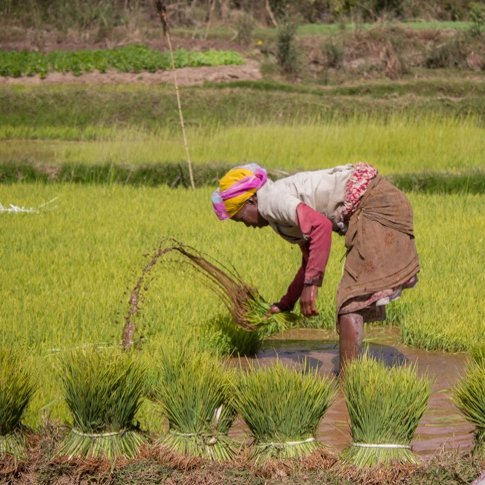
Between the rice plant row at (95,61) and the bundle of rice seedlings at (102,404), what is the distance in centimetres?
1905

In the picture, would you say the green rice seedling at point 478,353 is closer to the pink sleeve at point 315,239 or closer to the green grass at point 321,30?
the pink sleeve at point 315,239

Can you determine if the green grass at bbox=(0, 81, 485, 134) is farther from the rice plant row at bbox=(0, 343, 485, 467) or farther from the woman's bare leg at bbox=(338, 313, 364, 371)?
the rice plant row at bbox=(0, 343, 485, 467)

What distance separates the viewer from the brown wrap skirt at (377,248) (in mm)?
4844

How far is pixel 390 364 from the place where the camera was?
5578 mm

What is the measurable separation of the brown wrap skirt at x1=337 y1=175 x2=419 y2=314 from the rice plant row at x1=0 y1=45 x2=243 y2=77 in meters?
18.3

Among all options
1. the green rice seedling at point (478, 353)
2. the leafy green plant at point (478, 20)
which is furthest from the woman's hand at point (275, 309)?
the leafy green plant at point (478, 20)

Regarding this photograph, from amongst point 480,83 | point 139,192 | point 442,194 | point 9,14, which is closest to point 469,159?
point 442,194

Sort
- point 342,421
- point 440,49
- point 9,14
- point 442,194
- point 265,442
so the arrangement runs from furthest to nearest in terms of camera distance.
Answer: point 9,14 → point 440,49 → point 442,194 → point 342,421 → point 265,442

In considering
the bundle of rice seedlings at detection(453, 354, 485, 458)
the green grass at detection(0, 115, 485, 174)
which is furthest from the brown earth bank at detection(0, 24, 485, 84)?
the bundle of rice seedlings at detection(453, 354, 485, 458)

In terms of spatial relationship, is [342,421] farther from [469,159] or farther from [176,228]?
[469,159]

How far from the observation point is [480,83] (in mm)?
19812

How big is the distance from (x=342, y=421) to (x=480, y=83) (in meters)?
15.9

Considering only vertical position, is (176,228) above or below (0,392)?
below

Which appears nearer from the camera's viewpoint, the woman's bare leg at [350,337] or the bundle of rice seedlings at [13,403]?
the bundle of rice seedlings at [13,403]
